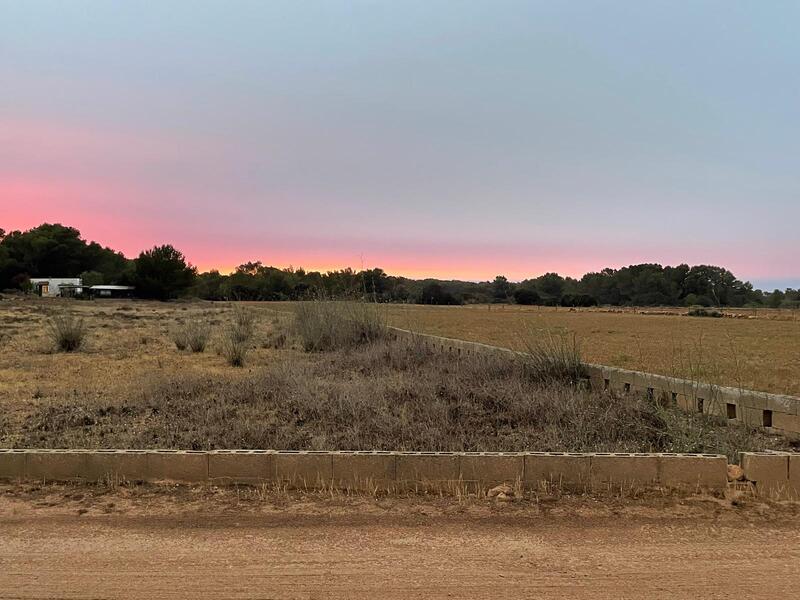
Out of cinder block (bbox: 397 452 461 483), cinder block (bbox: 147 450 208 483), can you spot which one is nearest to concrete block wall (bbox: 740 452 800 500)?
cinder block (bbox: 397 452 461 483)

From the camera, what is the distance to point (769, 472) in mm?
5219

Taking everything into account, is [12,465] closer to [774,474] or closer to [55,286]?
[774,474]

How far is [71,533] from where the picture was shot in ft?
14.0

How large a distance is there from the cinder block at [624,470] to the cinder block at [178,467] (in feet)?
10.8

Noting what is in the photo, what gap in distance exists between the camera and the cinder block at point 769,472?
518cm

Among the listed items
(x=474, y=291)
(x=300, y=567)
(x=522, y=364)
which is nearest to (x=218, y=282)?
(x=474, y=291)

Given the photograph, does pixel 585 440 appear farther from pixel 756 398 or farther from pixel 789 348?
pixel 789 348

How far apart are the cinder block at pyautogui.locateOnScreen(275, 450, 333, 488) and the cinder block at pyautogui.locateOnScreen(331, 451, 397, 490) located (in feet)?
0.22

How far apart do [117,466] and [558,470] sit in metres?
3.75

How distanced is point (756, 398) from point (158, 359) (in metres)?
14.2

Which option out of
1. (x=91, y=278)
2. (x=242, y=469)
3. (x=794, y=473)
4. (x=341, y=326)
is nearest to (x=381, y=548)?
(x=242, y=469)

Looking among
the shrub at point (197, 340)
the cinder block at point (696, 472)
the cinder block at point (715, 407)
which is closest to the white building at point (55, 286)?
the shrub at point (197, 340)

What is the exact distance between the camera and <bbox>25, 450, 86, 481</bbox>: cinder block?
536cm

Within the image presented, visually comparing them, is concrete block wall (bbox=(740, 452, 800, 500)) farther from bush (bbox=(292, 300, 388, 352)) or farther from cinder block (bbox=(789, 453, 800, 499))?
bush (bbox=(292, 300, 388, 352))
